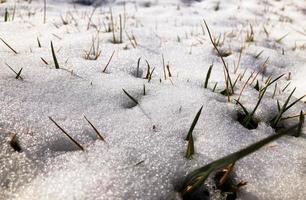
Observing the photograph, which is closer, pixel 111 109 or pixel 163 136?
pixel 163 136

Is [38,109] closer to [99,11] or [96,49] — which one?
[96,49]

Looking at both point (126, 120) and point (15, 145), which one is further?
point (126, 120)

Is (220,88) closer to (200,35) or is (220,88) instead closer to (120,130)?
(120,130)

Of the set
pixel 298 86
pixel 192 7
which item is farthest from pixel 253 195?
pixel 192 7

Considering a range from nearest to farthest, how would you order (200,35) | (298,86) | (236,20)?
(298,86), (200,35), (236,20)

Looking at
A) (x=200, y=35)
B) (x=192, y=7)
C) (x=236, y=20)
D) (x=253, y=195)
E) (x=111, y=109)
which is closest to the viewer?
(x=253, y=195)

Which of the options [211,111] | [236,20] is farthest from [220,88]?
[236,20]

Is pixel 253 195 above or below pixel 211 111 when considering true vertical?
below
